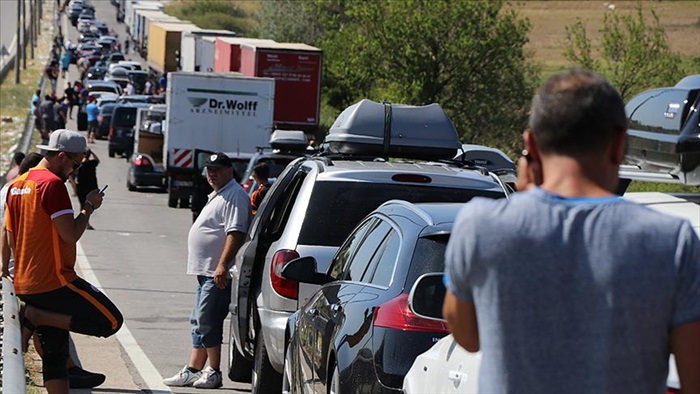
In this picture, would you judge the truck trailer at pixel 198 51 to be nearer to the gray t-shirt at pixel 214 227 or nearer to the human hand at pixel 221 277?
the gray t-shirt at pixel 214 227

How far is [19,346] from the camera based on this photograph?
23.6 feet

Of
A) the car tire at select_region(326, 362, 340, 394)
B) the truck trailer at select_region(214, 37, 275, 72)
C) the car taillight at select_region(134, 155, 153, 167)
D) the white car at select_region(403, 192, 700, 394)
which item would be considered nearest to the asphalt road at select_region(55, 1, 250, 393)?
the car taillight at select_region(134, 155, 153, 167)

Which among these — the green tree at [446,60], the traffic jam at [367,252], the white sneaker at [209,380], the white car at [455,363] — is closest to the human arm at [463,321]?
the traffic jam at [367,252]

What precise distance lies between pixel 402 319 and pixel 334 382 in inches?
28.8

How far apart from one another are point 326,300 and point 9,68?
80.2 meters

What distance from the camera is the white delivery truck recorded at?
32.9 meters

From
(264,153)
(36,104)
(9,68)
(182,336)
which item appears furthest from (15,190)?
(9,68)

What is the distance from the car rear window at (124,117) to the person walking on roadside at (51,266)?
3772cm

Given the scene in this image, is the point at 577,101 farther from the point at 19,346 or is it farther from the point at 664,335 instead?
the point at 19,346

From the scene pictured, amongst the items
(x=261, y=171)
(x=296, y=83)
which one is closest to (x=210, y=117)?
(x=296, y=83)

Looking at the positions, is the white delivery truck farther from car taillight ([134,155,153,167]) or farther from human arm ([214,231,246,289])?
human arm ([214,231,246,289])

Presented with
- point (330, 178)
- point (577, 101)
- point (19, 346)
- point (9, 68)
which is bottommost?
point (9, 68)

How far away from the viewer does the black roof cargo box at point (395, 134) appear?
12.1 meters

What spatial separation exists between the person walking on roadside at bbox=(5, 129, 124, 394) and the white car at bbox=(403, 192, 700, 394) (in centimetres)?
Answer: 326
